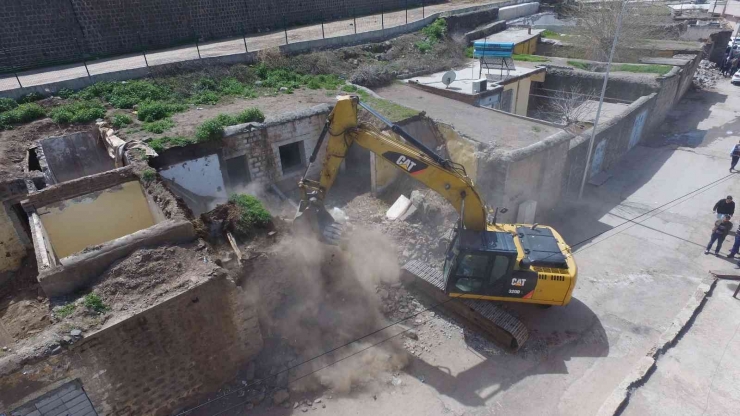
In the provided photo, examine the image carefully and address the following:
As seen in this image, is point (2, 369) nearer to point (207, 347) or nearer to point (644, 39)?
point (207, 347)

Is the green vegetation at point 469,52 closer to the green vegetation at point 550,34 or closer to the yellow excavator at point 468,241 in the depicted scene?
the green vegetation at point 550,34

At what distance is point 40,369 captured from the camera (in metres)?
6.54

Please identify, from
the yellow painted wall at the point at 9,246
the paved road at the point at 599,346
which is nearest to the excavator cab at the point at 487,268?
the paved road at the point at 599,346

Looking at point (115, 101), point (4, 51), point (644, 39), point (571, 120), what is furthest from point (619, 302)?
point (4, 51)

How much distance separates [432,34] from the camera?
25.8 meters

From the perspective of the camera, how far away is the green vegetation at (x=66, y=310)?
7.06 m

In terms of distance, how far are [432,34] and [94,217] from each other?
839 inches

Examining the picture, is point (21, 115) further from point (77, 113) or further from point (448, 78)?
point (448, 78)

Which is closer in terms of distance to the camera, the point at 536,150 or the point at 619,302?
the point at 619,302

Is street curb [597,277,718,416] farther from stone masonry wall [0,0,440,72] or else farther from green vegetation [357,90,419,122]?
stone masonry wall [0,0,440,72]

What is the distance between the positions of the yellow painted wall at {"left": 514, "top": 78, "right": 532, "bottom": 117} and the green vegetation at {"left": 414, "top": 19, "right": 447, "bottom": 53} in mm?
5833

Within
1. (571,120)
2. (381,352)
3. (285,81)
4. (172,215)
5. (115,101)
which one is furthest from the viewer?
(285,81)

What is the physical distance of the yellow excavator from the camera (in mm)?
9234

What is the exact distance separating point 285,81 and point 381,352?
13.3m
